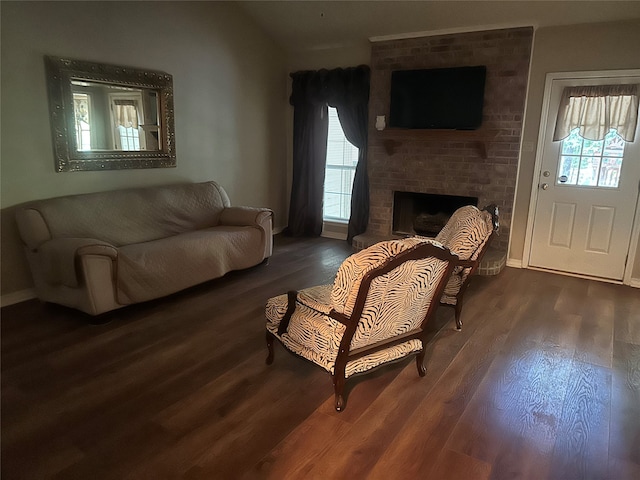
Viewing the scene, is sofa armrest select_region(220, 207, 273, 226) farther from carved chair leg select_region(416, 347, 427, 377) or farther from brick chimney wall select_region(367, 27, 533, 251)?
carved chair leg select_region(416, 347, 427, 377)

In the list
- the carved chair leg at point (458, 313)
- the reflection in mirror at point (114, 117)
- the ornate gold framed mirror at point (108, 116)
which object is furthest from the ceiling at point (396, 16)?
the carved chair leg at point (458, 313)

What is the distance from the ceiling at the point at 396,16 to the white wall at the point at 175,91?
0.36m

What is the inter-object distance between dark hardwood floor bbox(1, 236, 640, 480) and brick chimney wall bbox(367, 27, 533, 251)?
181 cm

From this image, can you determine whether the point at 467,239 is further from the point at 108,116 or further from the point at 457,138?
the point at 108,116

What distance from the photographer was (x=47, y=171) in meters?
3.68

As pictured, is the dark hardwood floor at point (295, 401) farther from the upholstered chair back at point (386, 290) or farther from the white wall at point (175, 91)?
the white wall at point (175, 91)

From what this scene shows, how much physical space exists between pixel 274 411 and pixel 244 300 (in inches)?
63.5

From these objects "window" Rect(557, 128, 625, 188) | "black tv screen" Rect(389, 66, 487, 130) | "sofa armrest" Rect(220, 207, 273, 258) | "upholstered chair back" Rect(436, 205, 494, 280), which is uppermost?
"black tv screen" Rect(389, 66, 487, 130)

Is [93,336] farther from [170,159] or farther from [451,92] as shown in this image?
[451,92]

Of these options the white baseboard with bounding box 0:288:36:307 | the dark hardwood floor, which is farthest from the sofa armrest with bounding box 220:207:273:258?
the white baseboard with bounding box 0:288:36:307

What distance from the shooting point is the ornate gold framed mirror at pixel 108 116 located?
145 inches

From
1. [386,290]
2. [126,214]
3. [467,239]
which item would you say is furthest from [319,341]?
[126,214]

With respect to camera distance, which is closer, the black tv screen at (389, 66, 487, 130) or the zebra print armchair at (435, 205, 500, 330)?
the zebra print armchair at (435, 205, 500, 330)

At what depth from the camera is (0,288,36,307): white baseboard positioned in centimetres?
356
